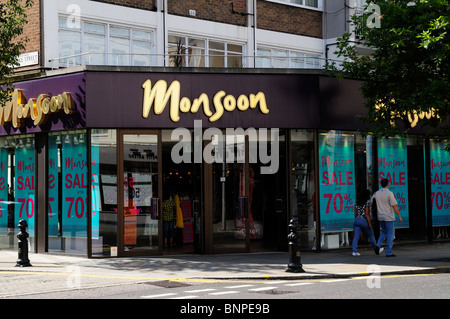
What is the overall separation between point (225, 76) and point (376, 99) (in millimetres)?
3966

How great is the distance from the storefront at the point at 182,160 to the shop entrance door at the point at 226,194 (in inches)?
1.2

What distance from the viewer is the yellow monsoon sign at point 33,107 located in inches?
678

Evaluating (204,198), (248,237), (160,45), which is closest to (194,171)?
(204,198)

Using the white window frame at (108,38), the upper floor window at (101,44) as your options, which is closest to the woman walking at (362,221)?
the white window frame at (108,38)

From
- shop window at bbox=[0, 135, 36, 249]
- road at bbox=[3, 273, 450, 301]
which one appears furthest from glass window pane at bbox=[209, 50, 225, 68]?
road at bbox=[3, 273, 450, 301]

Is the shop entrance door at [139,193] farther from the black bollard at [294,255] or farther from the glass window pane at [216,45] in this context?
the black bollard at [294,255]

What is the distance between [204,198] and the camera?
57.9ft

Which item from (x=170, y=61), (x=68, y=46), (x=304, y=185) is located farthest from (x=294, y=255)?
(x=68, y=46)

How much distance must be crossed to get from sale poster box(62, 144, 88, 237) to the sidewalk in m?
0.81

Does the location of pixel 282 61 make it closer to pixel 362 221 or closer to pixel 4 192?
pixel 362 221

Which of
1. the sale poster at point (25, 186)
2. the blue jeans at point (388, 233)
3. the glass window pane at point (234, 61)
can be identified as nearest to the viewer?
the blue jeans at point (388, 233)

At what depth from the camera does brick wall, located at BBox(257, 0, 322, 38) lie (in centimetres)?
2192

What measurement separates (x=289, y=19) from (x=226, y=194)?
749 cm
